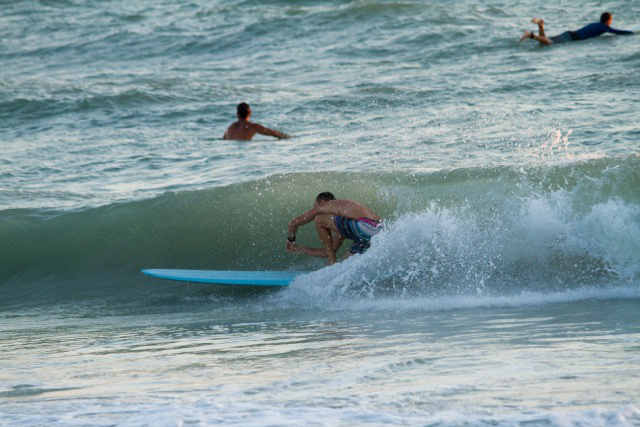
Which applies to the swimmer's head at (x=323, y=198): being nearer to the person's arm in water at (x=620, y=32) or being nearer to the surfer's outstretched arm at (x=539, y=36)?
the surfer's outstretched arm at (x=539, y=36)

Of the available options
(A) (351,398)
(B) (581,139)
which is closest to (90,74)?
(B) (581,139)

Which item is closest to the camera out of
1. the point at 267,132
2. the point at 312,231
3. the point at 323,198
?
the point at 323,198

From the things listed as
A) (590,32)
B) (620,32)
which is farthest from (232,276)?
(620,32)

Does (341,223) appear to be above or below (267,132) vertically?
below

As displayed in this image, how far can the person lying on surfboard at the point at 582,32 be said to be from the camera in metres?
16.4

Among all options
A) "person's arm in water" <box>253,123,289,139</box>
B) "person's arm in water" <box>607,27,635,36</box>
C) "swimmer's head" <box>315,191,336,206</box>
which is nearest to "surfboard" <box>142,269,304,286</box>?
"swimmer's head" <box>315,191,336,206</box>

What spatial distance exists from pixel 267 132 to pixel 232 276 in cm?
510

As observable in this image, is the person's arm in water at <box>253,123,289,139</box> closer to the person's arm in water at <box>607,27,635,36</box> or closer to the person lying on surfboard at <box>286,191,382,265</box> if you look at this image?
the person lying on surfboard at <box>286,191,382,265</box>

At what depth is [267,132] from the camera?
12.7 m

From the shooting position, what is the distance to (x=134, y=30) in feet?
69.7

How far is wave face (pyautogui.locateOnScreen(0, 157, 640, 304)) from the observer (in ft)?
23.9

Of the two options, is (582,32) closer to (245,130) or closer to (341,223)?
(245,130)

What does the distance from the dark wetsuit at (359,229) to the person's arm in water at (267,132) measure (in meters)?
5.03

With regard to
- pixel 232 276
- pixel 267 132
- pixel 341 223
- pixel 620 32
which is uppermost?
pixel 620 32
